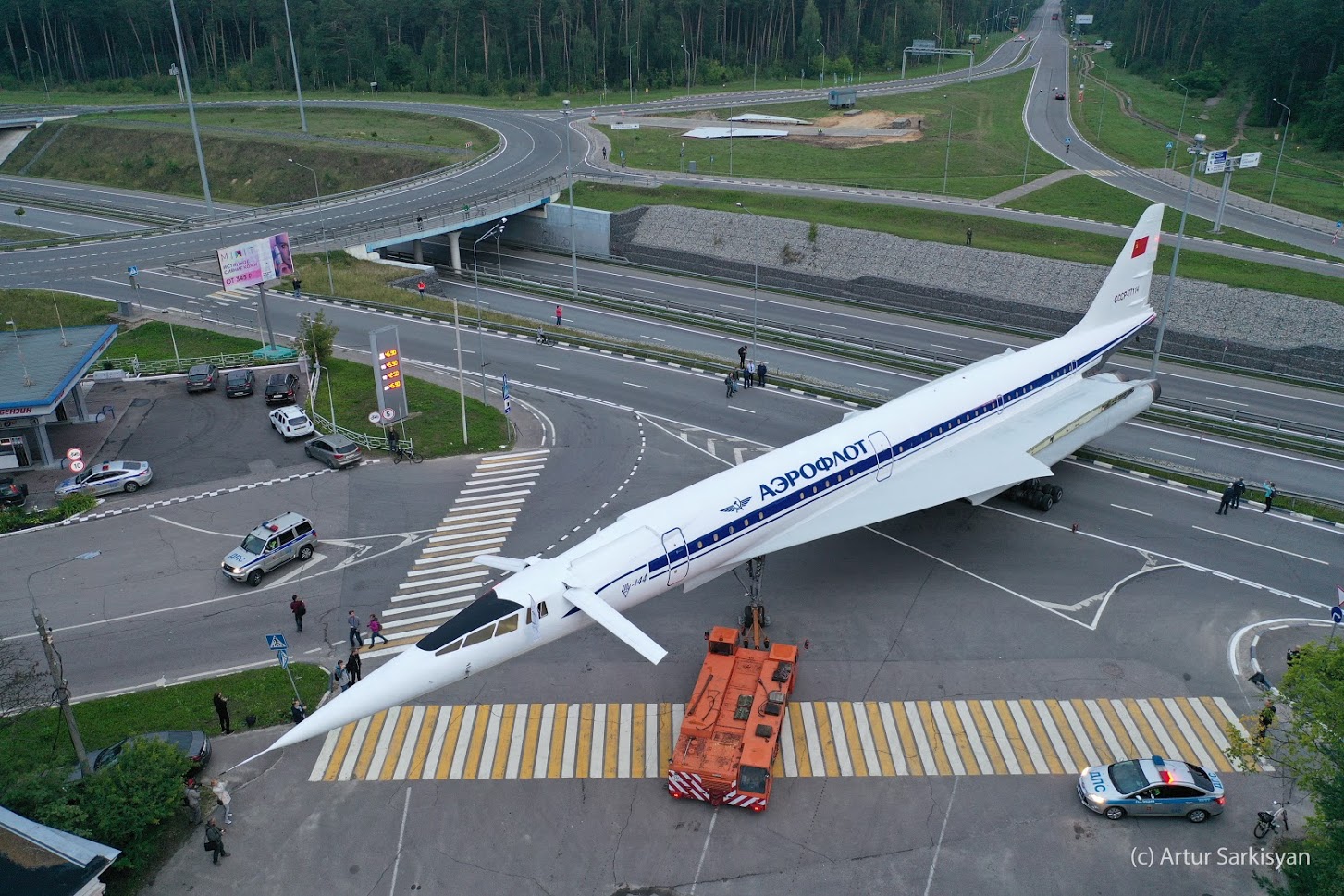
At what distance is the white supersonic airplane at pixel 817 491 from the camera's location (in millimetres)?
27859

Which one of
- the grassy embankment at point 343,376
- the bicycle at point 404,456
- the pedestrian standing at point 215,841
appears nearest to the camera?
the pedestrian standing at point 215,841

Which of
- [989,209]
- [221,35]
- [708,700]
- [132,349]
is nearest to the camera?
[708,700]

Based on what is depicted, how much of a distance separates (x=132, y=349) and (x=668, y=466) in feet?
151

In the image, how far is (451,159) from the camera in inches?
4924

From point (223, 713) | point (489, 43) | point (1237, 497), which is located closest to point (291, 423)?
point (223, 713)

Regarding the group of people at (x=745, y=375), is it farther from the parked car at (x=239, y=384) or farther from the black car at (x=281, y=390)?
the parked car at (x=239, y=384)

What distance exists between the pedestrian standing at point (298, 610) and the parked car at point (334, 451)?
600 inches

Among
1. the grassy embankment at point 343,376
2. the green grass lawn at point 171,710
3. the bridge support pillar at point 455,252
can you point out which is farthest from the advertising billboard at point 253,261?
the green grass lawn at point 171,710

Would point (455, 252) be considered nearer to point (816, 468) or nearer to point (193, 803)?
point (816, 468)

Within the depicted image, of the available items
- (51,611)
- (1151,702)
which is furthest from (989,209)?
(51,611)

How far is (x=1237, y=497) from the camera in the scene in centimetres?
4731

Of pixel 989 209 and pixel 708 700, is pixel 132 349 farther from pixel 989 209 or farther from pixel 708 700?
pixel 989 209

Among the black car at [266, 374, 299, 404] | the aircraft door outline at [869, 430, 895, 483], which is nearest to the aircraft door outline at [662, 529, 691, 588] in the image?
the aircraft door outline at [869, 430, 895, 483]

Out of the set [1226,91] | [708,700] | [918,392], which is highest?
[1226,91]
